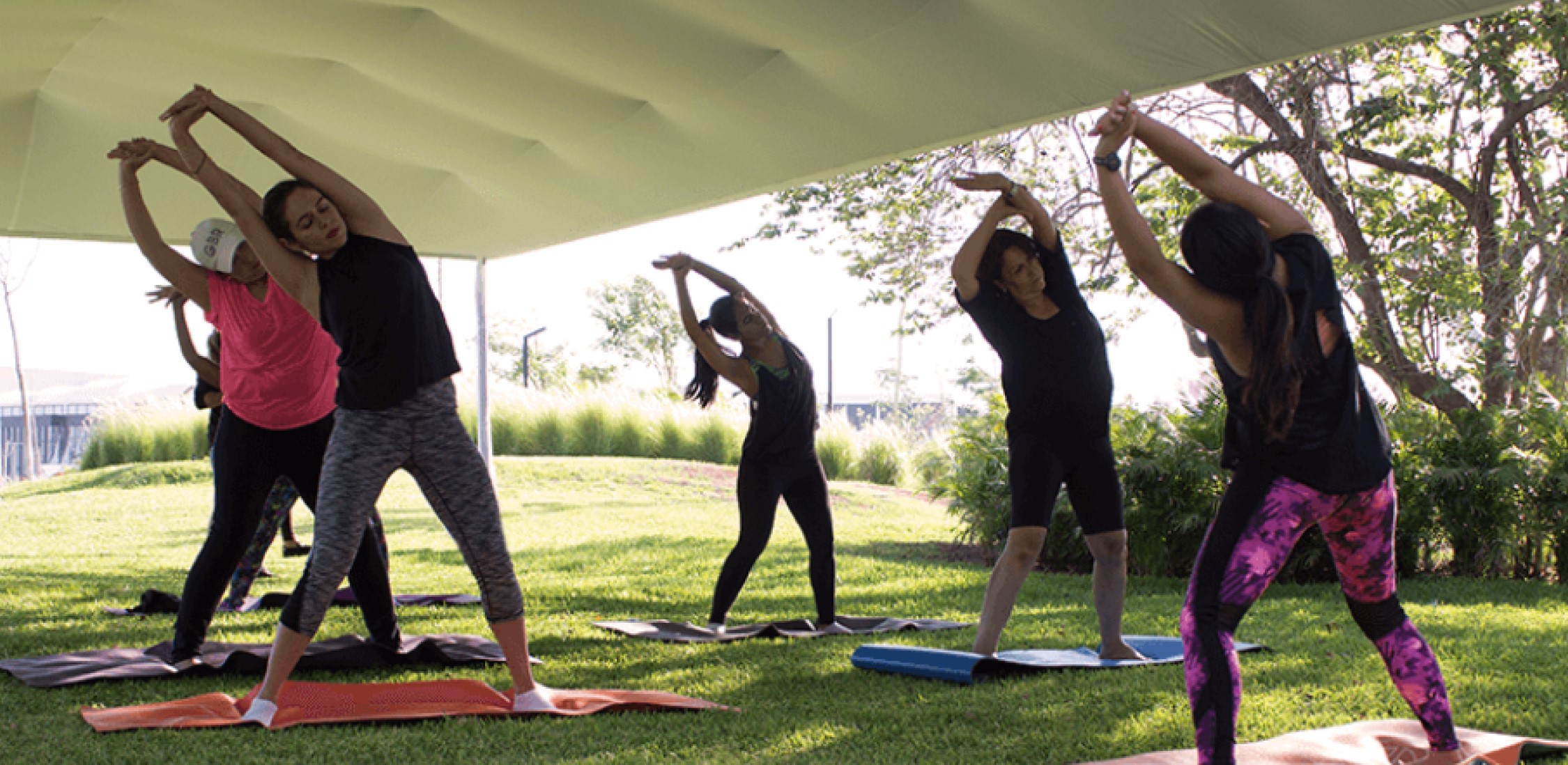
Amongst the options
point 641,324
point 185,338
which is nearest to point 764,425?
point 185,338

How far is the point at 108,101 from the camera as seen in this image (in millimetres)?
7176

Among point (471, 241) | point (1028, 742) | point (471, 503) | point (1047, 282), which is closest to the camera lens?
point (1028, 742)

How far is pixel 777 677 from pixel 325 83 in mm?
4317

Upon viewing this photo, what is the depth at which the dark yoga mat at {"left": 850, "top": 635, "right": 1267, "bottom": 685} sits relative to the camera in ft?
15.3

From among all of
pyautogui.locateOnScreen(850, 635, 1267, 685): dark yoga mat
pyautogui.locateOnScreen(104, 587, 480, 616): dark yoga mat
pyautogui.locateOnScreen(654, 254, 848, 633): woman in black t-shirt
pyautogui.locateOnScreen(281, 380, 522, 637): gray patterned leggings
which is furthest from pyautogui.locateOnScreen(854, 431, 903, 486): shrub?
pyautogui.locateOnScreen(281, 380, 522, 637): gray patterned leggings

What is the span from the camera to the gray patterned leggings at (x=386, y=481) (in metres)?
3.94

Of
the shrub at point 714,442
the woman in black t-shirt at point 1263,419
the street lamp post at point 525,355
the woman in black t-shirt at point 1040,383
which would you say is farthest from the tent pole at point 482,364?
the street lamp post at point 525,355

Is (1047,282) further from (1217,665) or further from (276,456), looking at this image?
(276,456)

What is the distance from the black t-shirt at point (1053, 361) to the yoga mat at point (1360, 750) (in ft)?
4.74

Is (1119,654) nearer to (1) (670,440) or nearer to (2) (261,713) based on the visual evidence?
(2) (261,713)

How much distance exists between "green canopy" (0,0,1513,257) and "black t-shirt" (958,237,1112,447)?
48.8 inches

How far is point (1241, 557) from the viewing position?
9.63ft

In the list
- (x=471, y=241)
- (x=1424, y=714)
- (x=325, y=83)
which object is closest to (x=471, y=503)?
(x=1424, y=714)

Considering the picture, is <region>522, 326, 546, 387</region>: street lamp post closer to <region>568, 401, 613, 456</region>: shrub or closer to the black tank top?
<region>568, 401, 613, 456</region>: shrub
